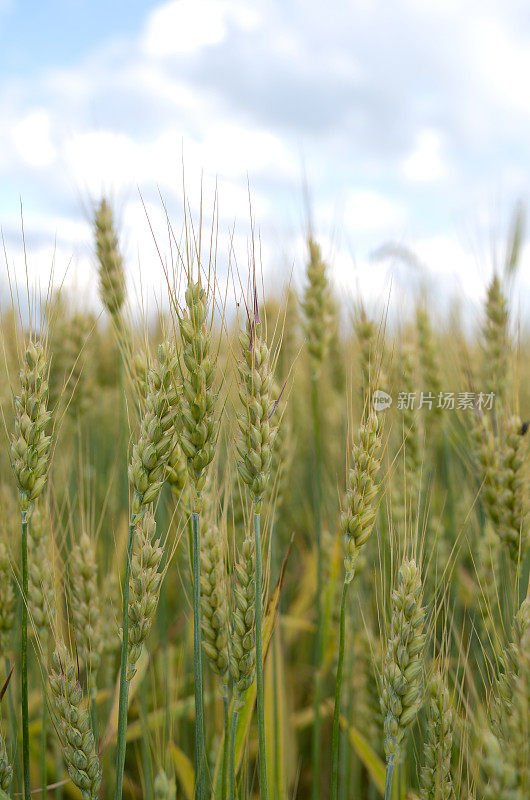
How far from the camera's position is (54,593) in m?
1.52

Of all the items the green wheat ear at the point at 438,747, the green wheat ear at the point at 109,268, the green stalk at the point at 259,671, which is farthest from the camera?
the green wheat ear at the point at 109,268

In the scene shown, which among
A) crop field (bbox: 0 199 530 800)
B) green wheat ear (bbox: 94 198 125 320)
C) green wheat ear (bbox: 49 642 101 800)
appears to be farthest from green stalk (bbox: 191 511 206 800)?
green wheat ear (bbox: 94 198 125 320)

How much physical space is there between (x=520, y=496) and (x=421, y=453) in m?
0.35

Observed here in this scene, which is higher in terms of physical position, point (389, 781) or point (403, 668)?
point (403, 668)

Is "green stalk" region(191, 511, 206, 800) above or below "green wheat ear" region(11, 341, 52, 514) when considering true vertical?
below

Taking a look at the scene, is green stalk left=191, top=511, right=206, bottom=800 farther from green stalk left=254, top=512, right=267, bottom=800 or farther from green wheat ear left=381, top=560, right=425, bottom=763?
green wheat ear left=381, top=560, right=425, bottom=763

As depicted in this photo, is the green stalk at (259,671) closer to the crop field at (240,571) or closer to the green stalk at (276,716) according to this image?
the crop field at (240,571)

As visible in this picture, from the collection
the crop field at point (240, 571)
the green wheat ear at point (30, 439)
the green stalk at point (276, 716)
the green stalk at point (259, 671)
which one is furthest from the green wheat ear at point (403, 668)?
the green wheat ear at point (30, 439)

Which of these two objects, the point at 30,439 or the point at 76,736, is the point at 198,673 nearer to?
the point at 76,736

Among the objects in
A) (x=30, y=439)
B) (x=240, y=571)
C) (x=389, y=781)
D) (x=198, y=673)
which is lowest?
(x=389, y=781)

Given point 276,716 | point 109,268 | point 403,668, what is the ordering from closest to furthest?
point 403,668 → point 276,716 → point 109,268

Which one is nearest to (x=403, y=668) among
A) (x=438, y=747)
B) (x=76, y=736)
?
(x=438, y=747)

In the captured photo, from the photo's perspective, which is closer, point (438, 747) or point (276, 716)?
point (438, 747)

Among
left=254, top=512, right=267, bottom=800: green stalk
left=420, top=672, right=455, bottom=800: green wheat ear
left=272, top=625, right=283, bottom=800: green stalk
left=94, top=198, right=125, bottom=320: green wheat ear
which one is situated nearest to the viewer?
left=254, top=512, right=267, bottom=800: green stalk
